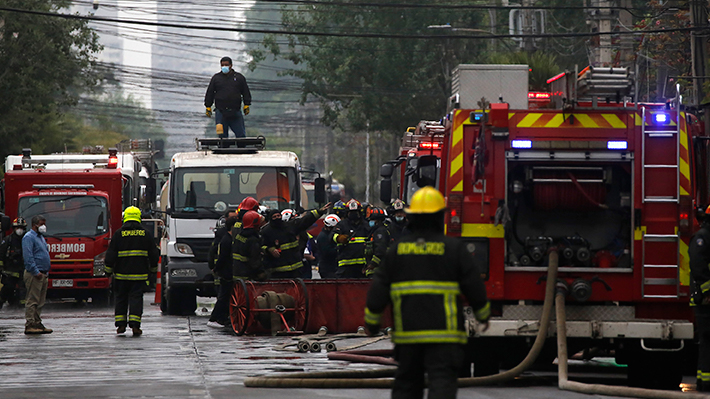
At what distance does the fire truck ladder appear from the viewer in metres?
10.0

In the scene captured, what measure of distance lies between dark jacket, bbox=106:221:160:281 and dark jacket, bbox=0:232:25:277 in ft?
19.9

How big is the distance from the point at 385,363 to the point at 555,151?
2.71 metres

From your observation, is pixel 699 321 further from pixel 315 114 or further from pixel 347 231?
pixel 315 114

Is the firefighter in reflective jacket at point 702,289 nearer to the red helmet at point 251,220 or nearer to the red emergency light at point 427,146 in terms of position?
the red emergency light at point 427,146

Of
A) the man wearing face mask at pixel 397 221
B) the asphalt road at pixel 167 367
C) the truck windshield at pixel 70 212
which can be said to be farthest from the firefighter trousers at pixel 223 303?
the truck windshield at pixel 70 212

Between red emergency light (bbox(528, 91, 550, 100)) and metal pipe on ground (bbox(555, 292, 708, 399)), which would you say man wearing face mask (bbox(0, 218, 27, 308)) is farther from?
metal pipe on ground (bbox(555, 292, 708, 399))

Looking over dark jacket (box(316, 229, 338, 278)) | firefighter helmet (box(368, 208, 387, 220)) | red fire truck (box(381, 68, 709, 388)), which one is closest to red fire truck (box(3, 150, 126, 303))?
dark jacket (box(316, 229, 338, 278))

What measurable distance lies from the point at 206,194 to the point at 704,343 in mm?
10561

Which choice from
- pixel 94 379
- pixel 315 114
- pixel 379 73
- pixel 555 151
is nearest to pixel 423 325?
pixel 555 151

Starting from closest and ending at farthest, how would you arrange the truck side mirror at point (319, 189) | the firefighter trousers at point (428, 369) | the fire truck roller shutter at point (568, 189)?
the firefighter trousers at point (428, 369) → the fire truck roller shutter at point (568, 189) → the truck side mirror at point (319, 189)

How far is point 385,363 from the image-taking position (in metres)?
11.2

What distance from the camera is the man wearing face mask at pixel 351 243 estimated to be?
16719mm

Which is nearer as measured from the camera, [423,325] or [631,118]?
[423,325]

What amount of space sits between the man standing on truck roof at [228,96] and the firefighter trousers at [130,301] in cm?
618
